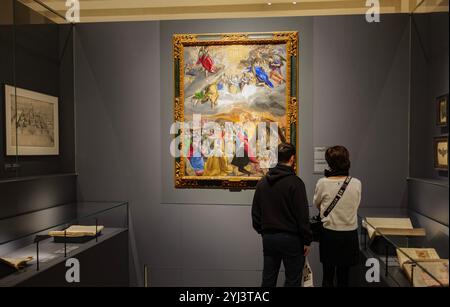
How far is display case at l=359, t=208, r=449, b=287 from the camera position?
7.58ft

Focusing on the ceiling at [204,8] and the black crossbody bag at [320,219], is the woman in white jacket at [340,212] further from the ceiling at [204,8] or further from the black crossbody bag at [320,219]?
the ceiling at [204,8]

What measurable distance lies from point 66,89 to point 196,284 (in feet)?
8.76

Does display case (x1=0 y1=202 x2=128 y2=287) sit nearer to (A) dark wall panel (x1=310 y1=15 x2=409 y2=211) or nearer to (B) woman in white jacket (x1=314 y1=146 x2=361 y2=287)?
(B) woman in white jacket (x1=314 y1=146 x2=361 y2=287)

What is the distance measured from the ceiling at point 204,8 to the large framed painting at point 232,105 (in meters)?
0.25

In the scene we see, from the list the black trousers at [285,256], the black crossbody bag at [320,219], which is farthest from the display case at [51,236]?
the black crossbody bag at [320,219]

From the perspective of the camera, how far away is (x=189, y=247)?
4.32m

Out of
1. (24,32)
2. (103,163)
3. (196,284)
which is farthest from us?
(103,163)

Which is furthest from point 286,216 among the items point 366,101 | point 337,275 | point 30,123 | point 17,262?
point 30,123

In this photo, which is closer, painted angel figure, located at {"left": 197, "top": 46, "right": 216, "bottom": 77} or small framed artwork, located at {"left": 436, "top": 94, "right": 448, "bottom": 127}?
small framed artwork, located at {"left": 436, "top": 94, "right": 448, "bottom": 127}

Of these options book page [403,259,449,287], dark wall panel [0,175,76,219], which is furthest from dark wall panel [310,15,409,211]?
dark wall panel [0,175,76,219]

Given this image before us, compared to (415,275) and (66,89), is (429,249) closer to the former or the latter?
(415,275)

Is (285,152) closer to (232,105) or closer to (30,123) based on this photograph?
(232,105)
